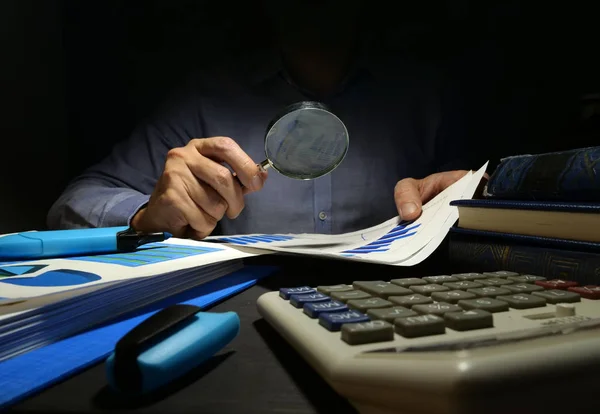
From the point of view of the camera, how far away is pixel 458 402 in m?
0.19

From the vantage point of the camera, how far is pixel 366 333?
0.82ft

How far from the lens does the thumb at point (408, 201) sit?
30.1 inches

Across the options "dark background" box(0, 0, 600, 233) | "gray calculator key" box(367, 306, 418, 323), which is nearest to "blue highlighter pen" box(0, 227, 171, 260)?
"gray calculator key" box(367, 306, 418, 323)

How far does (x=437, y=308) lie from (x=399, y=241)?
341mm

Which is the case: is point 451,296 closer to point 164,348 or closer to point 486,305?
point 486,305

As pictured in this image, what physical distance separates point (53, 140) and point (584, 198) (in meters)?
1.47

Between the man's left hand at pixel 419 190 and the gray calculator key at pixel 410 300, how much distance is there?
454 mm

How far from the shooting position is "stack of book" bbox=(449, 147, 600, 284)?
425mm

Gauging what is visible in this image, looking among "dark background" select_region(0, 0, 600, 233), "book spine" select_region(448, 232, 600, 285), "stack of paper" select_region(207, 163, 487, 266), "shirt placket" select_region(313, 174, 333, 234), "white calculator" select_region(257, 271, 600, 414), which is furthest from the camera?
"dark background" select_region(0, 0, 600, 233)

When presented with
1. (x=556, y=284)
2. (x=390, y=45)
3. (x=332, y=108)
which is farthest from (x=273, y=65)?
(x=556, y=284)

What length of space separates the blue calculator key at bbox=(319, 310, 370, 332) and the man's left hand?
1.67 ft

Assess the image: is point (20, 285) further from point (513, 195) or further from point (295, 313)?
point (513, 195)

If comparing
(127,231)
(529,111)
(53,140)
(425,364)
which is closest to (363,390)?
(425,364)

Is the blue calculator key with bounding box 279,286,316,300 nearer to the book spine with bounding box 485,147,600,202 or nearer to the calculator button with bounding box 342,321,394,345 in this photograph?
the calculator button with bounding box 342,321,394,345
